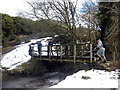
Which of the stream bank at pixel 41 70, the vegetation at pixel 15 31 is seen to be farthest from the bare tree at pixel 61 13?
the vegetation at pixel 15 31

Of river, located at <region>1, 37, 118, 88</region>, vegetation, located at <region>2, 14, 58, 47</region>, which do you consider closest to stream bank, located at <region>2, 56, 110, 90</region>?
river, located at <region>1, 37, 118, 88</region>

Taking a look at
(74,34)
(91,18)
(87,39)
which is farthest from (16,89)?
(91,18)

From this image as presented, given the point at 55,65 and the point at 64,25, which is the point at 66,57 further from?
the point at 64,25

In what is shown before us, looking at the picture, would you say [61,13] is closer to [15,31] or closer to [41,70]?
[41,70]

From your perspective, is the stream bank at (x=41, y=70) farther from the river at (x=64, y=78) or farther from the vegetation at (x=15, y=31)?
the vegetation at (x=15, y=31)

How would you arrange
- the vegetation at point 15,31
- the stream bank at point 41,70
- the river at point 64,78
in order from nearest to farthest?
the river at point 64,78 → the stream bank at point 41,70 → the vegetation at point 15,31

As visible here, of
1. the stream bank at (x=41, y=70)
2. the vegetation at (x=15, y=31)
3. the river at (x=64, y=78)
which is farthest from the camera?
→ the vegetation at (x=15, y=31)

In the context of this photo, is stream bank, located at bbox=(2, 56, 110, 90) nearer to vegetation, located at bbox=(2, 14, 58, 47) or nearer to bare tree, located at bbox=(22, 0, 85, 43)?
bare tree, located at bbox=(22, 0, 85, 43)

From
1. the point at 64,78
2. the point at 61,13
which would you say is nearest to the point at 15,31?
the point at 61,13

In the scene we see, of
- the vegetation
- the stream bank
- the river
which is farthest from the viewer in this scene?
the vegetation

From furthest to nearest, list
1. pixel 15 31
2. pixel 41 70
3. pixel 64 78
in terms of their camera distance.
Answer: pixel 15 31, pixel 41 70, pixel 64 78

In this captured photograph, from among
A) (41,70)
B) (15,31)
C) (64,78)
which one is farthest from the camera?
(15,31)

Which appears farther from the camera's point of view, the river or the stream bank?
the stream bank

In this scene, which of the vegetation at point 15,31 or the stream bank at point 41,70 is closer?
the stream bank at point 41,70
